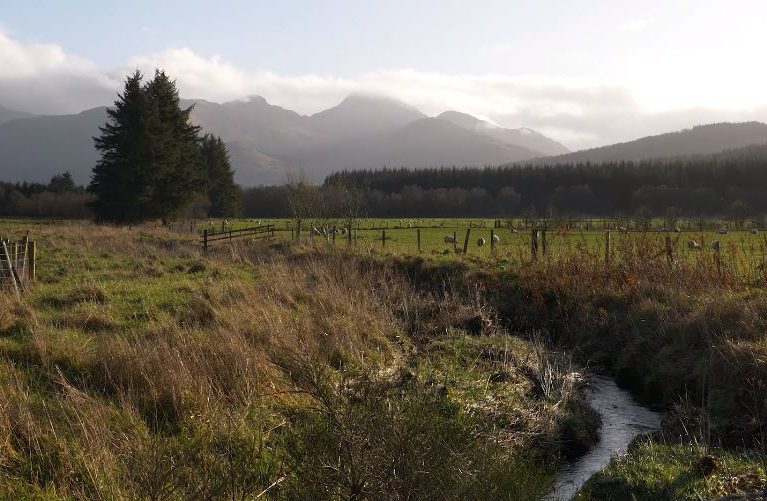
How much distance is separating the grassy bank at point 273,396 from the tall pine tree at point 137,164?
2919 cm

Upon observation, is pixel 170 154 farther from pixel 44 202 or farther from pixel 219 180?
pixel 44 202

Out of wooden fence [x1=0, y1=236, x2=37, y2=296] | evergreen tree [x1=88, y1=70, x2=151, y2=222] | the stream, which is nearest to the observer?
the stream

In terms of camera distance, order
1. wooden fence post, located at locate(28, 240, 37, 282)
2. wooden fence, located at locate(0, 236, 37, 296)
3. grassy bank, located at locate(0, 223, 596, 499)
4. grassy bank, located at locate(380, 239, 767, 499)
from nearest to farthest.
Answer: grassy bank, located at locate(0, 223, 596, 499)
grassy bank, located at locate(380, 239, 767, 499)
wooden fence, located at locate(0, 236, 37, 296)
wooden fence post, located at locate(28, 240, 37, 282)

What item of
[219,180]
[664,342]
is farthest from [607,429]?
[219,180]

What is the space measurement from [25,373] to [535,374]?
7.73 m

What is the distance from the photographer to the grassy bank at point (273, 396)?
4.32m

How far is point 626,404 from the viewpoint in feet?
35.1

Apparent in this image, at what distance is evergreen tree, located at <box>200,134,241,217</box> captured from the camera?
6431cm

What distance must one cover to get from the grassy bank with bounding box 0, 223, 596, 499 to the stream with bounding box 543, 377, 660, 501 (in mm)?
264

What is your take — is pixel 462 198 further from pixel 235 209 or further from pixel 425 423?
pixel 425 423

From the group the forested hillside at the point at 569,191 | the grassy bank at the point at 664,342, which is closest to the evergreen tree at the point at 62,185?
the forested hillside at the point at 569,191

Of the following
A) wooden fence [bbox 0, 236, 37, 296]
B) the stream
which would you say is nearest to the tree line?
wooden fence [bbox 0, 236, 37, 296]

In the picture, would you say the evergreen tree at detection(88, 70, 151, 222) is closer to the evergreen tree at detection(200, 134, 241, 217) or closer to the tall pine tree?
the tall pine tree

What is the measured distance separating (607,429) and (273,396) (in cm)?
544
